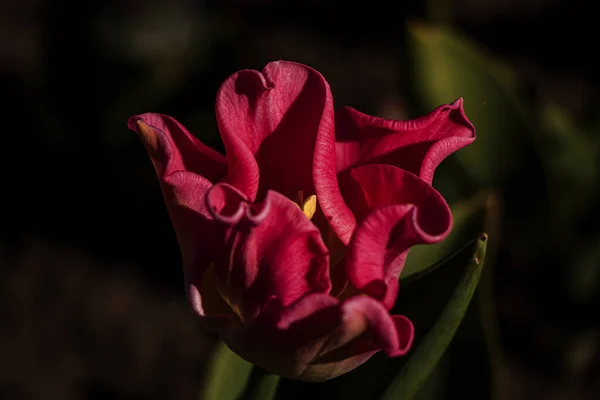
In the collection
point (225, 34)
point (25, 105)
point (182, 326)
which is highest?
point (225, 34)

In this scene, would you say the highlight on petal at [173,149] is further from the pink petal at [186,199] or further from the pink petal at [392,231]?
the pink petal at [392,231]

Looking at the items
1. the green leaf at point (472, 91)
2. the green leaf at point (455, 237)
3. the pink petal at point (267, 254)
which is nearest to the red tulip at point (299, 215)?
the pink petal at point (267, 254)

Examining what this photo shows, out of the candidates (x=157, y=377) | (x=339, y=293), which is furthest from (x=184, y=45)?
(x=339, y=293)

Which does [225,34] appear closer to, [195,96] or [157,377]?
[195,96]

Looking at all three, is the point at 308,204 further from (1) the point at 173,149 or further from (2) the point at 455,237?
(2) the point at 455,237

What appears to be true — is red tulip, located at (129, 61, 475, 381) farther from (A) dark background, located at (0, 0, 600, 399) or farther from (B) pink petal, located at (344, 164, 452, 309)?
(A) dark background, located at (0, 0, 600, 399)

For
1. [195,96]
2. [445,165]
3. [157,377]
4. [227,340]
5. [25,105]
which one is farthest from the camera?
[25,105]

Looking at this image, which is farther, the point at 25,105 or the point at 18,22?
the point at 18,22

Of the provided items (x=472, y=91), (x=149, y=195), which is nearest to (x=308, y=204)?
(x=472, y=91)

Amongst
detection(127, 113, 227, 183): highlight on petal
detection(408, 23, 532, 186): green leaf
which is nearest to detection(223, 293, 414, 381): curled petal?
detection(127, 113, 227, 183): highlight on petal
